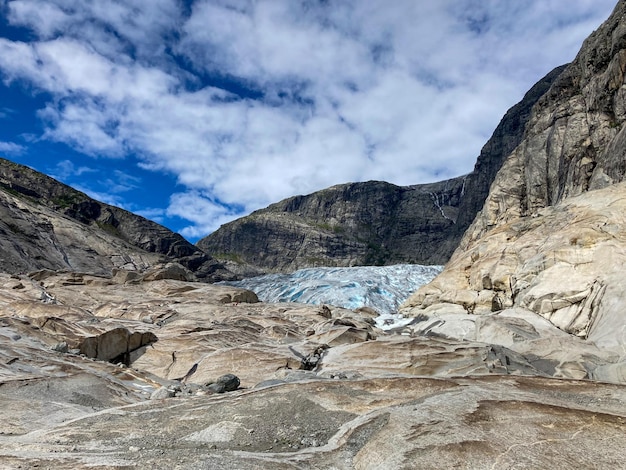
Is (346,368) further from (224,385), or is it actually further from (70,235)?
(70,235)

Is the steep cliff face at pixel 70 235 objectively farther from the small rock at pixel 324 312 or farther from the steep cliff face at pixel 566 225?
the steep cliff face at pixel 566 225

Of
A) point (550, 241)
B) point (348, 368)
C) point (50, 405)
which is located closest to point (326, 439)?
point (50, 405)

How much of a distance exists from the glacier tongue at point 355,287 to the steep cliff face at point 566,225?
1966 centimetres

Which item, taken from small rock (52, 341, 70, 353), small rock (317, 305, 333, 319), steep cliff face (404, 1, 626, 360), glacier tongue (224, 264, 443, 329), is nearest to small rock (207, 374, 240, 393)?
small rock (52, 341, 70, 353)

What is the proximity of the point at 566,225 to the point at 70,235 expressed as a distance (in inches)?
3571

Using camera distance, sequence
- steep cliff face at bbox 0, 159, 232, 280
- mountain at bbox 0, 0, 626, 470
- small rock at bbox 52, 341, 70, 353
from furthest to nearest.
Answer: steep cliff face at bbox 0, 159, 232, 280, small rock at bbox 52, 341, 70, 353, mountain at bbox 0, 0, 626, 470

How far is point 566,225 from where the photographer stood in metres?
37.4

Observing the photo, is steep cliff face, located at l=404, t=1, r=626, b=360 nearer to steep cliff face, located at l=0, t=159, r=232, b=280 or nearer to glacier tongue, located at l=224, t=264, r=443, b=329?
glacier tongue, located at l=224, t=264, r=443, b=329

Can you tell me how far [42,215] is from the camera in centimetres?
9719

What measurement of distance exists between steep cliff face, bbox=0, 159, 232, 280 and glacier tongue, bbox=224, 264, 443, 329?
3039cm

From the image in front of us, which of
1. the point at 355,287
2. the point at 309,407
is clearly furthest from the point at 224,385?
the point at 355,287

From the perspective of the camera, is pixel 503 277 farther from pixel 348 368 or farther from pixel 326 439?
pixel 326 439

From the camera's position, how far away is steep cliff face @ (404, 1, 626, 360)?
94.2 ft

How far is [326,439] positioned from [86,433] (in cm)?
565
